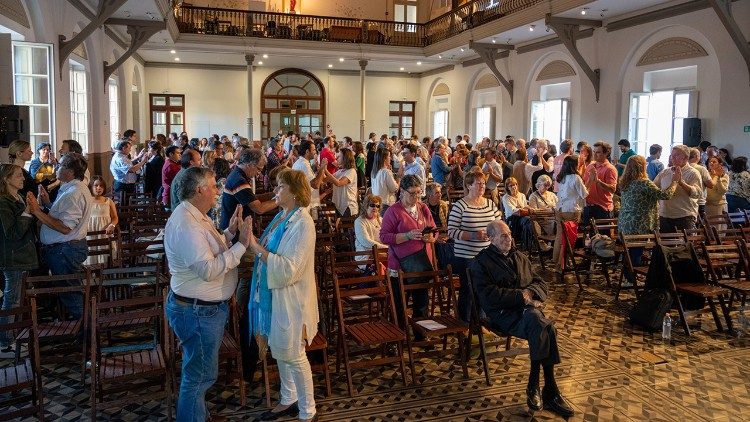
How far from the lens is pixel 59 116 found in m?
9.08

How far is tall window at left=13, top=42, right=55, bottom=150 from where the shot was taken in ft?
25.2

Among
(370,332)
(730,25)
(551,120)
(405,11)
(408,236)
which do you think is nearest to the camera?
(370,332)

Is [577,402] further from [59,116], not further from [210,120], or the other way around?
[210,120]

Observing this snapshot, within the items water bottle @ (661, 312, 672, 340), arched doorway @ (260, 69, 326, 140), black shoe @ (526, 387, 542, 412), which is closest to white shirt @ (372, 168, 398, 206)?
water bottle @ (661, 312, 672, 340)

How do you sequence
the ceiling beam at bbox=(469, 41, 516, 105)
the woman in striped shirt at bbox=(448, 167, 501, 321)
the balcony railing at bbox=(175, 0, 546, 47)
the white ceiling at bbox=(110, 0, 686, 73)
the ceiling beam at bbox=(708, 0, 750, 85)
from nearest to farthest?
the woman in striped shirt at bbox=(448, 167, 501, 321)
the ceiling beam at bbox=(708, 0, 750, 85)
the white ceiling at bbox=(110, 0, 686, 73)
the ceiling beam at bbox=(469, 41, 516, 105)
the balcony railing at bbox=(175, 0, 546, 47)

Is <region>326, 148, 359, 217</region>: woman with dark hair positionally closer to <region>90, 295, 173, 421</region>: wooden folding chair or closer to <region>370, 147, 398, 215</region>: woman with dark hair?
<region>370, 147, 398, 215</region>: woman with dark hair

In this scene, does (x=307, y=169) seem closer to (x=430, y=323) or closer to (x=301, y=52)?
(x=430, y=323)

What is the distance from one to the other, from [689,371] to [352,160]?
4752mm

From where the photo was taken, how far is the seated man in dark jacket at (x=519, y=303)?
4020 mm

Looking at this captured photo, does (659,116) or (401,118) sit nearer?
(659,116)

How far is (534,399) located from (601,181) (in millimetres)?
4244

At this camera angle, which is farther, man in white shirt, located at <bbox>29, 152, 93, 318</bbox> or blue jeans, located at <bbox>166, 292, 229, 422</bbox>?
man in white shirt, located at <bbox>29, 152, 93, 318</bbox>

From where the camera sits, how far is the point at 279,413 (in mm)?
3859

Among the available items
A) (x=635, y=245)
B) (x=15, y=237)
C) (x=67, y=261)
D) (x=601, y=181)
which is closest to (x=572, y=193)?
(x=601, y=181)
